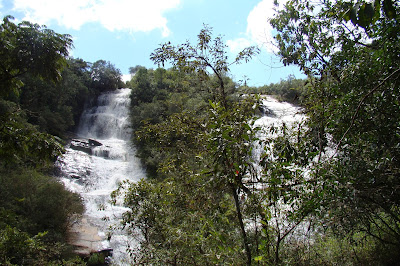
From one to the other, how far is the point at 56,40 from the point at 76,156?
16.9 m

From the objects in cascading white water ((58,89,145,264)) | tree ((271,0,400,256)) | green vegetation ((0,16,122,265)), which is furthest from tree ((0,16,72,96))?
cascading white water ((58,89,145,264))

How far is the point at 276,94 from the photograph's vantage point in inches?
1063

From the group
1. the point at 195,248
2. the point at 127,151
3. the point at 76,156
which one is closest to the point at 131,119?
the point at 127,151

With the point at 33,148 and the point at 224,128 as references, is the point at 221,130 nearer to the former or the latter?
the point at 224,128

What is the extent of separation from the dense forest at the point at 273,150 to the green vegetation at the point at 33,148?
27mm

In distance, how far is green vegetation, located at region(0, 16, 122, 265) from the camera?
3.48 metres

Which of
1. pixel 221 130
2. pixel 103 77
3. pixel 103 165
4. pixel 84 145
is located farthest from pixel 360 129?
pixel 103 77

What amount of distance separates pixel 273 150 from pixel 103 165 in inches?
693

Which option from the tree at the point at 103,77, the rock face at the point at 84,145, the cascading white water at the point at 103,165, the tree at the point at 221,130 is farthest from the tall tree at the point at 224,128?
the tree at the point at 103,77

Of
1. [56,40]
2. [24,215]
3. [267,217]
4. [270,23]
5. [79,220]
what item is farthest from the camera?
[79,220]

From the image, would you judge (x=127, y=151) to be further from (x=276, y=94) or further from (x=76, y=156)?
(x=276, y=94)

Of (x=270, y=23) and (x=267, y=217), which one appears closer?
(x=267, y=217)

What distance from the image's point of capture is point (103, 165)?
62.7ft

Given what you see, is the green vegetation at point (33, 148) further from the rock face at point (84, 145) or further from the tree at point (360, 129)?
the tree at point (360, 129)
